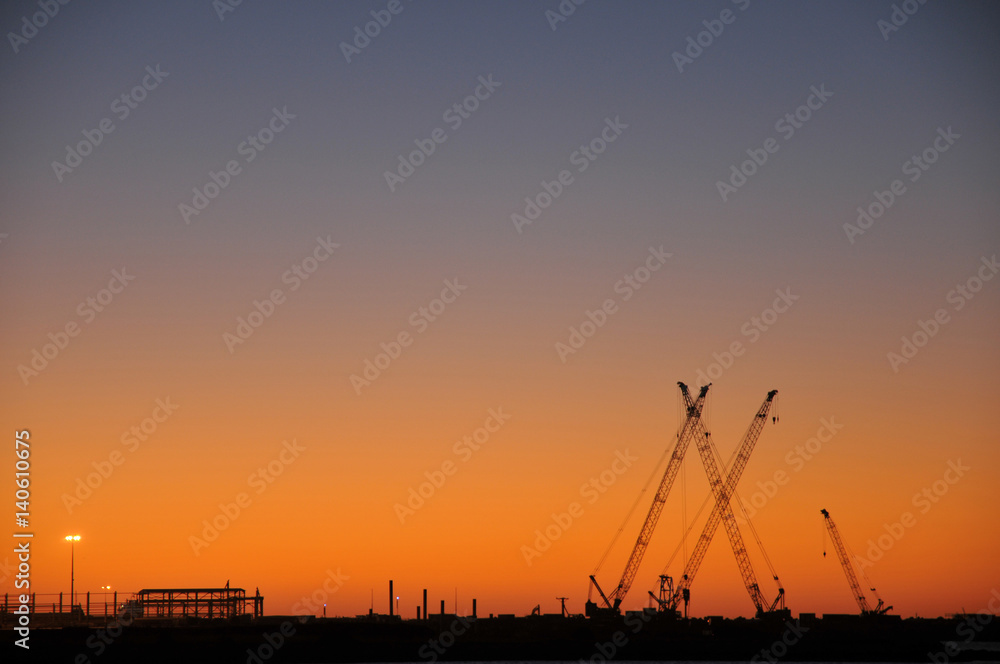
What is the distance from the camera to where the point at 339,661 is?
148 metres

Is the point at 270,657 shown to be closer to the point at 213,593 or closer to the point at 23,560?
the point at 213,593

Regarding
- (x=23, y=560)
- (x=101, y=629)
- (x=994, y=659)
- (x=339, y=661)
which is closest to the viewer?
(x=23, y=560)

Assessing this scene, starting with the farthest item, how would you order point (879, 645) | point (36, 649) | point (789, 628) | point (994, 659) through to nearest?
point (789, 628)
point (879, 645)
point (994, 659)
point (36, 649)

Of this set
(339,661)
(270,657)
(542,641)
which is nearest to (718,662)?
(542,641)

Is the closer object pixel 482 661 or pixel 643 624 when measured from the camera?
pixel 482 661

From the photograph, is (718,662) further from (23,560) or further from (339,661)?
(23,560)

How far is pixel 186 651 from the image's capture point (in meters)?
131

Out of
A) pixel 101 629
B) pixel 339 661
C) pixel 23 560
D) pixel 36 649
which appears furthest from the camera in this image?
pixel 339 661

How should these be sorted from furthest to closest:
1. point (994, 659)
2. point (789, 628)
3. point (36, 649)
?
point (789, 628) < point (994, 659) < point (36, 649)

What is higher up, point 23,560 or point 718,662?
point 23,560

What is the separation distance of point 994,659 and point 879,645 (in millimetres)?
22647

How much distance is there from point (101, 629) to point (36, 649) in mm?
13160

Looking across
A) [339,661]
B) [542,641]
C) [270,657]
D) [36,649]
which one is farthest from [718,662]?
[36,649]

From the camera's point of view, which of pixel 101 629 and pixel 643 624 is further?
pixel 643 624
